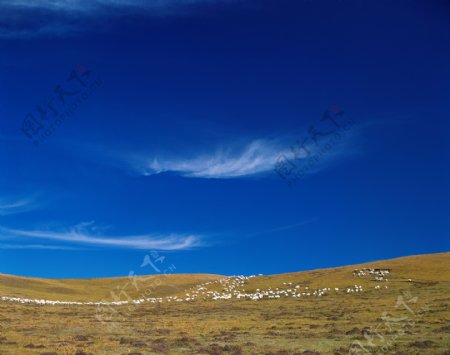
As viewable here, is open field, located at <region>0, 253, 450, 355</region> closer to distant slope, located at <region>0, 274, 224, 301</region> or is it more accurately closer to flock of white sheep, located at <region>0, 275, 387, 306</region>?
flock of white sheep, located at <region>0, 275, 387, 306</region>

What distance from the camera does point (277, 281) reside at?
113375 mm

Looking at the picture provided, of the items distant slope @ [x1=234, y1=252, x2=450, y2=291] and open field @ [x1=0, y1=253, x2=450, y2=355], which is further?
distant slope @ [x1=234, y1=252, x2=450, y2=291]

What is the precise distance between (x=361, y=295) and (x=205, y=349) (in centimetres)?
5565

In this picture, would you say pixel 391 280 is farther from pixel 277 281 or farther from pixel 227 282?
pixel 227 282

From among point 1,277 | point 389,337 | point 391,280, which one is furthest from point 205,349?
point 1,277

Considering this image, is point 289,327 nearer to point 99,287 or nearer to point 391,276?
point 391,276

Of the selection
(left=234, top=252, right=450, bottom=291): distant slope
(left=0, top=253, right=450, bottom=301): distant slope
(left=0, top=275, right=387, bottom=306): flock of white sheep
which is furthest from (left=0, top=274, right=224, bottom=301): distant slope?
(left=234, top=252, right=450, bottom=291): distant slope

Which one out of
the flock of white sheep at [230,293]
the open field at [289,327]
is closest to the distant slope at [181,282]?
the open field at [289,327]

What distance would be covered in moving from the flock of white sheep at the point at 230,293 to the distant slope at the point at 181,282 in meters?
2.52

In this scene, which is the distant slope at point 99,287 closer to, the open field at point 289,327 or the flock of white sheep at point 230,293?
the flock of white sheep at point 230,293

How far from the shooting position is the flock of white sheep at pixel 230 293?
8956 cm

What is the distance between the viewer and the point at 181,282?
141250 millimetres

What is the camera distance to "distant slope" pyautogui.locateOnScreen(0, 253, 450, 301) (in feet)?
323

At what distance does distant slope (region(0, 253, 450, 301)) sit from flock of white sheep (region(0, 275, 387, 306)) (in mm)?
2516
